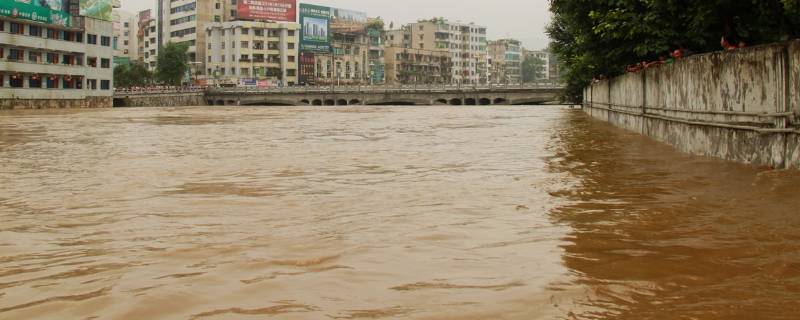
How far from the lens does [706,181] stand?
28.4 feet

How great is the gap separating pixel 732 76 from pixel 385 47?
411 feet

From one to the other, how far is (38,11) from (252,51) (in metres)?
44.6

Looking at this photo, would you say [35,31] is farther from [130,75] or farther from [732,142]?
[732,142]

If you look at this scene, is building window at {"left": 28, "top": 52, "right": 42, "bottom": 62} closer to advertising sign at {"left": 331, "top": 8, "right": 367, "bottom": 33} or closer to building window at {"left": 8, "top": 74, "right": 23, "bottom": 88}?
building window at {"left": 8, "top": 74, "right": 23, "bottom": 88}

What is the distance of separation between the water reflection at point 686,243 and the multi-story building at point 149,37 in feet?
399

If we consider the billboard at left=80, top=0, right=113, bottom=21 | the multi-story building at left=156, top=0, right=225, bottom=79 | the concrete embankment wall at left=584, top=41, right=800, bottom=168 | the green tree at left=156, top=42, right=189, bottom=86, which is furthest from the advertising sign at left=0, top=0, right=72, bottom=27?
the concrete embankment wall at left=584, top=41, right=800, bottom=168

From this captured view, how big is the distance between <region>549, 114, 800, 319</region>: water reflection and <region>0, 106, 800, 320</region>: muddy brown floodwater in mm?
19

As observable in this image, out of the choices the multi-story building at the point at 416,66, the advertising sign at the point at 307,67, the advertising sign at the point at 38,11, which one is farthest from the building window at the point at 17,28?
the multi-story building at the point at 416,66

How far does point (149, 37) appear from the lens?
127125 millimetres

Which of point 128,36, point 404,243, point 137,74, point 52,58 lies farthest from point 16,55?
point 128,36

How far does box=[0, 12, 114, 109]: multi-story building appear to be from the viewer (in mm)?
62594

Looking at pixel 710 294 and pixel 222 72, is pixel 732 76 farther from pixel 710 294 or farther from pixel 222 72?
pixel 222 72

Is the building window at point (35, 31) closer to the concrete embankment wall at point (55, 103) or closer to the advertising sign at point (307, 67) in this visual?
the concrete embankment wall at point (55, 103)

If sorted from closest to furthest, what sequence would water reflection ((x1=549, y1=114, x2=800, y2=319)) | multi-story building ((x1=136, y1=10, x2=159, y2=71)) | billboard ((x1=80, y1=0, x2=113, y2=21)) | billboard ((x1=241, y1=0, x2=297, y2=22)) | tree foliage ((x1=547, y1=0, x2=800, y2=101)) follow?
1. water reflection ((x1=549, y1=114, x2=800, y2=319))
2. tree foliage ((x1=547, y1=0, x2=800, y2=101))
3. billboard ((x1=80, y1=0, x2=113, y2=21))
4. billboard ((x1=241, y1=0, x2=297, y2=22))
5. multi-story building ((x1=136, y1=10, x2=159, y2=71))
